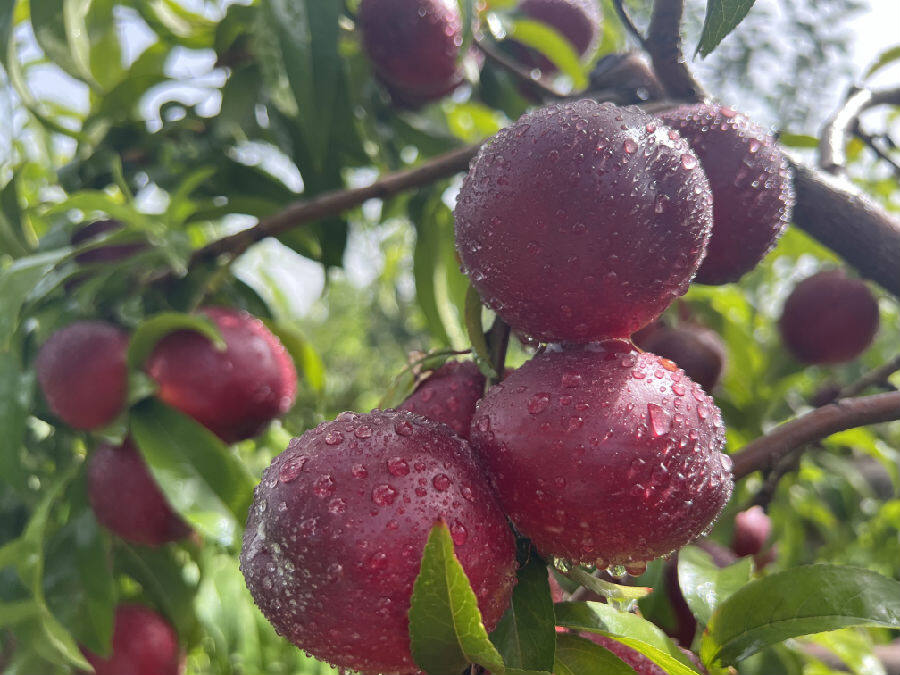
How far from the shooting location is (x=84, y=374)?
2.51 feet

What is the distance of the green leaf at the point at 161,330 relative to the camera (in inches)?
29.5

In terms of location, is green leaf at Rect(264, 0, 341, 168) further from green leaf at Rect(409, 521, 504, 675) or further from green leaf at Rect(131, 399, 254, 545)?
green leaf at Rect(409, 521, 504, 675)

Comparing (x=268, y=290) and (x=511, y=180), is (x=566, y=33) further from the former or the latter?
(x=268, y=290)

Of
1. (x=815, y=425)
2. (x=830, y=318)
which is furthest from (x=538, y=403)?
(x=830, y=318)

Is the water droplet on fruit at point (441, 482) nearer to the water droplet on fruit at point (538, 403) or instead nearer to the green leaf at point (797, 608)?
the water droplet on fruit at point (538, 403)

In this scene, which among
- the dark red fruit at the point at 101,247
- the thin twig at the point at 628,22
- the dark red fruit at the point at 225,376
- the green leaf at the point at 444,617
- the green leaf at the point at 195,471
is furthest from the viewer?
the dark red fruit at the point at 101,247

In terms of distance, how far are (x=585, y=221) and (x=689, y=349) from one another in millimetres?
451

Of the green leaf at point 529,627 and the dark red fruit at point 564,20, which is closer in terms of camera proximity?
the green leaf at point 529,627

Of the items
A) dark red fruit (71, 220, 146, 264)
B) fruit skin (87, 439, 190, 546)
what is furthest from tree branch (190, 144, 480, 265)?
fruit skin (87, 439, 190, 546)

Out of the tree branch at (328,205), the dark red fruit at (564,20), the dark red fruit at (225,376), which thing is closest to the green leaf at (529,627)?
the tree branch at (328,205)

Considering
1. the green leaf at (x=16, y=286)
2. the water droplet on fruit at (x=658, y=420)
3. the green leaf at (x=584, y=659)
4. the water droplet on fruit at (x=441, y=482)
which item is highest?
the water droplet on fruit at (x=658, y=420)

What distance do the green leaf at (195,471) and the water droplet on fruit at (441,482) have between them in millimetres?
389

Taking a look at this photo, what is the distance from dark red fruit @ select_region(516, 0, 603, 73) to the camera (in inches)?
40.6

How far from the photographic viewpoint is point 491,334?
1.45 ft
